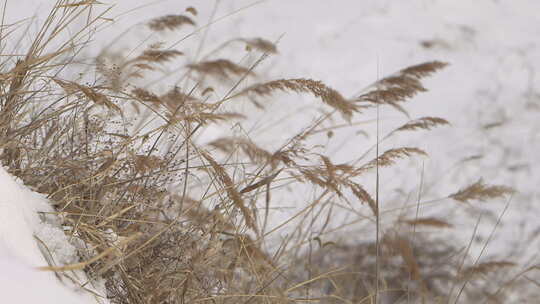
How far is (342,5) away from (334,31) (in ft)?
1.19

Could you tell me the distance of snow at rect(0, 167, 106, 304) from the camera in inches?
38.4

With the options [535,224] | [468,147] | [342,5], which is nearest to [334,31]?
[342,5]

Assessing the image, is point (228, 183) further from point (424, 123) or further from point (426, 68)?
point (426, 68)

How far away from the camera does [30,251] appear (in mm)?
1092

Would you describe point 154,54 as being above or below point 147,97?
above

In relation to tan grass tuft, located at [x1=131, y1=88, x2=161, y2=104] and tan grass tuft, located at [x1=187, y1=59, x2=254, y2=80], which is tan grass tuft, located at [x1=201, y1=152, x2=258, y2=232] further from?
tan grass tuft, located at [x1=187, y1=59, x2=254, y2=80]

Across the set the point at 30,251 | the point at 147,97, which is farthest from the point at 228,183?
the point at 30,251

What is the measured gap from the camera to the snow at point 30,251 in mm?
976

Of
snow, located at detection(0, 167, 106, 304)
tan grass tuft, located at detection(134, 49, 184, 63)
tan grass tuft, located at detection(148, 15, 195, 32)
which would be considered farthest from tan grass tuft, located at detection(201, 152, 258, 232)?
tan grass tuft, located at detection(148, 15, 195, 32)

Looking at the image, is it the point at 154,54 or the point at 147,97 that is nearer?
the point at 147,97

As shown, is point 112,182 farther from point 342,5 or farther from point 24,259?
point 342,5

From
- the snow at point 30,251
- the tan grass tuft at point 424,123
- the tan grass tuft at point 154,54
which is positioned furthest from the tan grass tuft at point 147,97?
the tan grass tuft at point 424,123

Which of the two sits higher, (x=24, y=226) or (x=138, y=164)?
(x=138, y=164)

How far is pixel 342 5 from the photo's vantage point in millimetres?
5367
